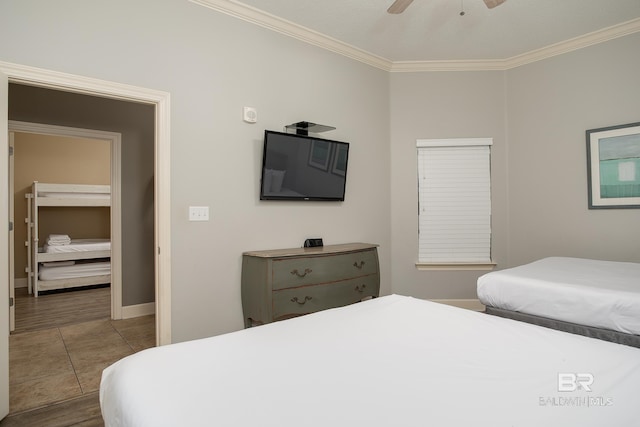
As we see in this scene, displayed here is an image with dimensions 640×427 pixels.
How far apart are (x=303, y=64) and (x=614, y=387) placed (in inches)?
129

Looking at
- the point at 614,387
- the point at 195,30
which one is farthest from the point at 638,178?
the point at 195,30

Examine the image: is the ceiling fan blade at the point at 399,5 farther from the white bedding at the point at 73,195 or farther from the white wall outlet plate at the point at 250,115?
the white bedding at the point at 73,195

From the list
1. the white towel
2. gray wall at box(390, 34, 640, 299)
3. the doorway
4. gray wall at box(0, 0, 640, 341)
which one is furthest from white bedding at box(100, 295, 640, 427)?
the white towel

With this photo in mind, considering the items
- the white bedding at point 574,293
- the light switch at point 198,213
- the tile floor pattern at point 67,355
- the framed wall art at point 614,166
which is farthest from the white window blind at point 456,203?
the tile floor pattern at point 67,355

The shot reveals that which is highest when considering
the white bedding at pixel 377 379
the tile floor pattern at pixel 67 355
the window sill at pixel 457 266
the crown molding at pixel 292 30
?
the crown molding at pixel 292 30

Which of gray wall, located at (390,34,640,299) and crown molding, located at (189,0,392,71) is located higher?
crown molding, located at (189,0,392,71)

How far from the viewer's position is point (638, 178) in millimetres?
3340

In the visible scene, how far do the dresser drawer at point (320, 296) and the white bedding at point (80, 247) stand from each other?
4.29 meters

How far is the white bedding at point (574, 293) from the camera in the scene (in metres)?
2.03

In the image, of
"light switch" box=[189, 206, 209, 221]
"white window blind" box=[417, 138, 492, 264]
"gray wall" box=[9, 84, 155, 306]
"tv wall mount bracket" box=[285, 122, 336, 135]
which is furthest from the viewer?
"white window blind" box=[417, 138, 492, 264]

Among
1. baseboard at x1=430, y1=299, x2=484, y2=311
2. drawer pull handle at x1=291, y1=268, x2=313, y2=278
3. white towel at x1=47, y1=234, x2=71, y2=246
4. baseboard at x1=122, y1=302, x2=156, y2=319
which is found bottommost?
baseboard at x1=122, y1=302, x2=156, y2=319

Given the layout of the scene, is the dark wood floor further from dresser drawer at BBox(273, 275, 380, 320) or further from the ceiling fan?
the ceiling fan

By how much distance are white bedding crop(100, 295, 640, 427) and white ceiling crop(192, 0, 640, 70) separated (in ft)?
8.78

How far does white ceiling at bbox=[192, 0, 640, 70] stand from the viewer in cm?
304
